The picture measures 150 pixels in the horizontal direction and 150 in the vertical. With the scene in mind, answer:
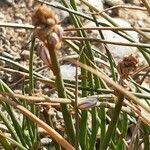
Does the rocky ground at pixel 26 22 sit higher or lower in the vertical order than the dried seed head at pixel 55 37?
higher

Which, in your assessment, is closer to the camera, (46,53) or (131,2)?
(46,53)

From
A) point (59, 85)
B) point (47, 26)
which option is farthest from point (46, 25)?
point (59, 85)

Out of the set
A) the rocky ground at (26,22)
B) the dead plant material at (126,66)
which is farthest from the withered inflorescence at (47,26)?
the rocky ground at (26,22)

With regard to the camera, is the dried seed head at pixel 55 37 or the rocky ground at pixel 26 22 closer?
the dried seed head at pixel 55 37

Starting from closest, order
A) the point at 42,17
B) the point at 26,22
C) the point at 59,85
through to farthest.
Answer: the point at 42,17
the point at 59,85
the point at 26,22

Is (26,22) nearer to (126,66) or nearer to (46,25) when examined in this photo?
(126,66)

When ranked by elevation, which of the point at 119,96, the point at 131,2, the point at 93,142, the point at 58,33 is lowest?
the point at 93,142

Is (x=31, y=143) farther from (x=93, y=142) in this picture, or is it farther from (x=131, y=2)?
(x=131, y=2)

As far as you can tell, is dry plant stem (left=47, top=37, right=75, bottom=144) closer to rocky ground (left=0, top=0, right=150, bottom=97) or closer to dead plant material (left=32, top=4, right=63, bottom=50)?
dead plant material (left=32, top=4, right=63, bottom=50)

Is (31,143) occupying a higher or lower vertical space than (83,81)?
lower

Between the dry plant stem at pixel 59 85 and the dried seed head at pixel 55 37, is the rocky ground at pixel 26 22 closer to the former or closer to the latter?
the dry plant stem at pixel 59 85

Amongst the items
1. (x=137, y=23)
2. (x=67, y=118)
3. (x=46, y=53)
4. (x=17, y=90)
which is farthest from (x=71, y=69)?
(x=46, y=53)
